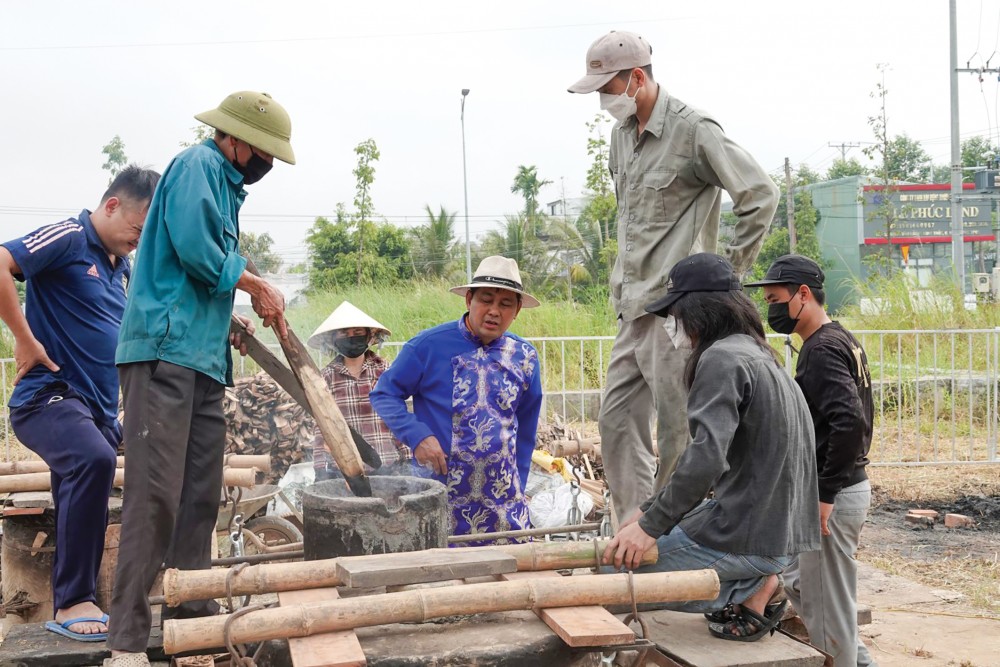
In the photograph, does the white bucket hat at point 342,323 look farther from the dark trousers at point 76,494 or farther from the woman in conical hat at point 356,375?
the dark trousers at point 76,494

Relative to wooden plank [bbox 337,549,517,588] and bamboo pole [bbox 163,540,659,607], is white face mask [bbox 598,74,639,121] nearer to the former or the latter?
bamboo pole [bbox 163,540,659,607]

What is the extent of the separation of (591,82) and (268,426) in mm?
6316

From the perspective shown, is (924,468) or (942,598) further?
(924,468)

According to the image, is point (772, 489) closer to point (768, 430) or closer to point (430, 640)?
point (768, 430)

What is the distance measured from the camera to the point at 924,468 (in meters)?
10.2

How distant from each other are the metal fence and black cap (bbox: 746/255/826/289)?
519 centimetres

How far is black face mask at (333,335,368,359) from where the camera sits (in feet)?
22.9

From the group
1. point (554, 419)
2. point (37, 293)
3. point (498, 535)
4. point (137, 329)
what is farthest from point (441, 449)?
point (554, 419)

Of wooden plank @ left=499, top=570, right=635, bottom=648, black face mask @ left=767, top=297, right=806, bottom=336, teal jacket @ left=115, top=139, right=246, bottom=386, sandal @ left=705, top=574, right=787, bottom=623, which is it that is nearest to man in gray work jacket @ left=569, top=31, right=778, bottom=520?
black face mask @ left=767, top=297, right=806, bottom=336

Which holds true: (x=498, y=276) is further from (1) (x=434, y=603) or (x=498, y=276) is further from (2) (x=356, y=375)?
(2) (x=356, y=375)

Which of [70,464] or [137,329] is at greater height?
[137,329]

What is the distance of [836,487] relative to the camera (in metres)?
3.89

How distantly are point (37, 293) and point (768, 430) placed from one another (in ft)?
10.5

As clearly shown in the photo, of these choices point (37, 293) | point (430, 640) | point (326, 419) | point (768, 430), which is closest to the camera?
point (430, 640)
